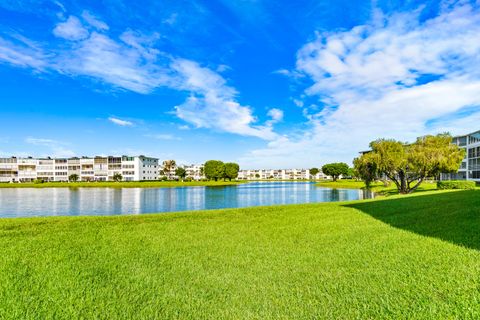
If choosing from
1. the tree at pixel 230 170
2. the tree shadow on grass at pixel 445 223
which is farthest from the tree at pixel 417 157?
the tree at pixel 230 170

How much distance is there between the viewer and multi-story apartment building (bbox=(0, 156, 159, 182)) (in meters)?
123

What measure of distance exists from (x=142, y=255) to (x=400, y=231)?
749 cm

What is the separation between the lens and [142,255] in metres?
7.28

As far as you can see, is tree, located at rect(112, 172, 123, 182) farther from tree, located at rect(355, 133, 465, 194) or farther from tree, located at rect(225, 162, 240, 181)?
tree, located at rect(355, 133, 465, 194)

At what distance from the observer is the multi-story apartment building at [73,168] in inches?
4833

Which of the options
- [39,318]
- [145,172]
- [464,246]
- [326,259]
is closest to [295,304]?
[326,259]

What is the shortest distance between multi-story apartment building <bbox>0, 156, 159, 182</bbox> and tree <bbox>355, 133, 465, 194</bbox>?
4201 inches

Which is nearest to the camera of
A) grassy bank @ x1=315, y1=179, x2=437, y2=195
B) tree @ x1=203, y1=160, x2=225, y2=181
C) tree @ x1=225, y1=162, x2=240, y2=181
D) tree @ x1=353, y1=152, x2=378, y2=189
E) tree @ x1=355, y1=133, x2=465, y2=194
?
tree @ x1=355, y1=133, x2=465, y2=194

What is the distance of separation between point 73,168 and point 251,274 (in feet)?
464

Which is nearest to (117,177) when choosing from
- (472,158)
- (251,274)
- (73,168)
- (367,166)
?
(73,168)

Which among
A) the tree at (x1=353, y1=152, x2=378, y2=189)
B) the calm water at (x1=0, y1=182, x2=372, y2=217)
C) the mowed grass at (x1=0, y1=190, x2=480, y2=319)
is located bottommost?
the calm water at (x1=0, y1=182, x2=372, y2=217)

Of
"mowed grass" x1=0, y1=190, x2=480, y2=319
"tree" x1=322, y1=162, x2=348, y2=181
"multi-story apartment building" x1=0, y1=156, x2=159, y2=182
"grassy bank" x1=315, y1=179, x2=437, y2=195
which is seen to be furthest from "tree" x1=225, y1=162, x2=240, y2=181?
"mowed grass" x1=0, y1=190, x2=480, y2=319

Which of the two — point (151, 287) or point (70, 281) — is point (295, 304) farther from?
point (70, 281)

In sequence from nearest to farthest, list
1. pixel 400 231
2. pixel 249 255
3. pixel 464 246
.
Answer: pixel 464 246 < pixel 249 255 < pixel 400 231
